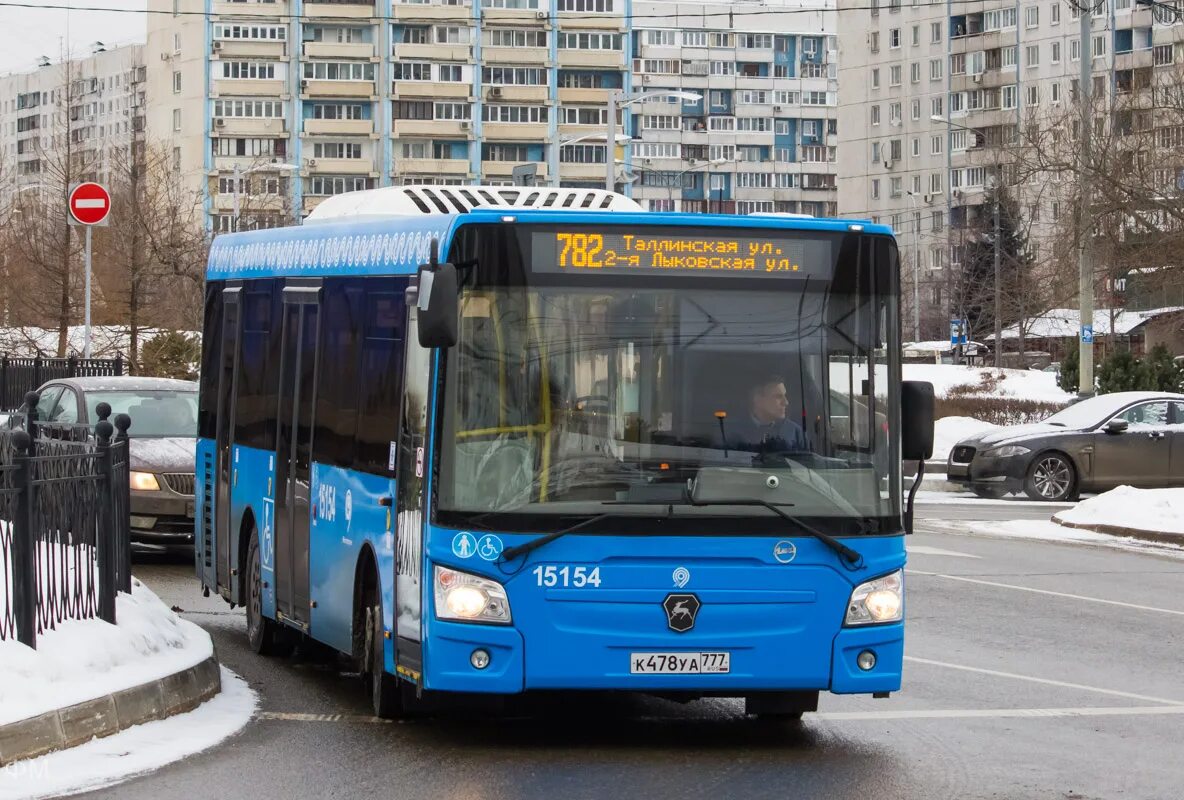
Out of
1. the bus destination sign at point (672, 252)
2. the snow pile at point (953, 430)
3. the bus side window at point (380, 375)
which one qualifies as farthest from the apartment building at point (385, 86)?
the bus destination sign at point (672, 252)

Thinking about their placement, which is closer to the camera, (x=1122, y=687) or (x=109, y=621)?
(x=109, y=621)

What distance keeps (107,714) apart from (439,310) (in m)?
2.35

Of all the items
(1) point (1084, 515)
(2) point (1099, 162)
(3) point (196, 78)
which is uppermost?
(3) point (196, 78)

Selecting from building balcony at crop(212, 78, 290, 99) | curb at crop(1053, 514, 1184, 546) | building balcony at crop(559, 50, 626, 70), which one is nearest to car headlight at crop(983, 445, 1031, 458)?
curb at crop(1053, 514, 1184, 546)

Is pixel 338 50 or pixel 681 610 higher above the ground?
pixel 338 50

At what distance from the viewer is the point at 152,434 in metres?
19.3

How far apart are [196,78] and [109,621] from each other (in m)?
123

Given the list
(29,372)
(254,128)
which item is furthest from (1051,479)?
(254,128)

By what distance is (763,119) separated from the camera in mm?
182250

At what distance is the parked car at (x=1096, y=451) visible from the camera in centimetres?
2959

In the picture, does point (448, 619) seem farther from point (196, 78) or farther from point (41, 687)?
point (196, 78)

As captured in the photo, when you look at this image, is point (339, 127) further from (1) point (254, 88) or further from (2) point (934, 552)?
(2) point (934, 552)

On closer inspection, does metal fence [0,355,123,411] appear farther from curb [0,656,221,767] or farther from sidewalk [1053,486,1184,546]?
curb [0,656,221,767]

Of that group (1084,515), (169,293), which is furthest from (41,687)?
(169,293)
